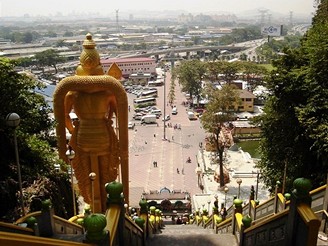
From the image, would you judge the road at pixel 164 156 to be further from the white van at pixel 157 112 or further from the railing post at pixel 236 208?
the railing post at pixel 236 208

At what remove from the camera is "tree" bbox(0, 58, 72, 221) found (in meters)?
7.76

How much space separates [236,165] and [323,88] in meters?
12.9

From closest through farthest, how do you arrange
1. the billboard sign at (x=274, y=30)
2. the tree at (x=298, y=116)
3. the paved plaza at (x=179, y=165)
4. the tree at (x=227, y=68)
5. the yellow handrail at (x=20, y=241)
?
the yellow handrail at (x=20, y=241) → the tree at (x=298, y=116) → the paved plaza at (x=179, y=165) → the tree at (x=227, y=68) → the billboard sign at (x=274, y=30)

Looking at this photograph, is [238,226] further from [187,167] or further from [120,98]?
[187,167]

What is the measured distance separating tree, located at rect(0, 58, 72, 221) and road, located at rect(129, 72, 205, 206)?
10.3 m

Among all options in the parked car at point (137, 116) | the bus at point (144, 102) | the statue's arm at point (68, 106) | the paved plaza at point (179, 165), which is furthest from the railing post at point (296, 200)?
the bus at point (144, 102)

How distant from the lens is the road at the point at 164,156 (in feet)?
73.4

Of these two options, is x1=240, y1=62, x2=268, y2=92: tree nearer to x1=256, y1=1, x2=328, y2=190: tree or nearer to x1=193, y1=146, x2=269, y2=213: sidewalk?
x1=193, y1=146, x2=269, y2=213: sidewalk

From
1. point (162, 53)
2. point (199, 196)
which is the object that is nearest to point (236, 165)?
point (199, 196)

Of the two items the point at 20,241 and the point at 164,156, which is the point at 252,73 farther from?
the point at 20,241

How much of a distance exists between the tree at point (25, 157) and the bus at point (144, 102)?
108 ft

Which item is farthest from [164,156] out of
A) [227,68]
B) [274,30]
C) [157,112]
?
[274,30]

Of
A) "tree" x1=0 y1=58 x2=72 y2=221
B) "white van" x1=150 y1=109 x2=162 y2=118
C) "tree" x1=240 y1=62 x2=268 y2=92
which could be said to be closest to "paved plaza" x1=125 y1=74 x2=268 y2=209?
"white van" x1=150 y1=109 x2=162 y2=118

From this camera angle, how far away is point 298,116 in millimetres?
11016
